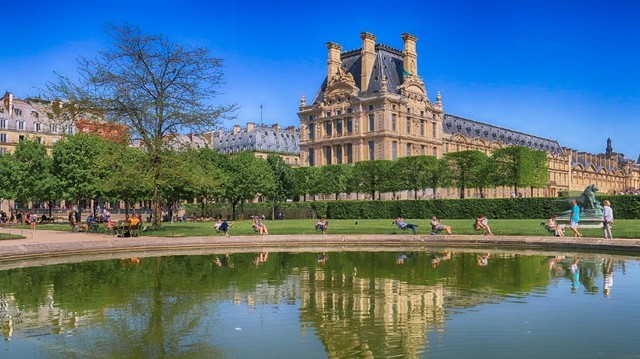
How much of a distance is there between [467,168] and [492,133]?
208ft

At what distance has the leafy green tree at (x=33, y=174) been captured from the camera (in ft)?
169

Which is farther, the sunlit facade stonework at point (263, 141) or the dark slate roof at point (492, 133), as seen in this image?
the sunlit facade stonework at point (263, 141)

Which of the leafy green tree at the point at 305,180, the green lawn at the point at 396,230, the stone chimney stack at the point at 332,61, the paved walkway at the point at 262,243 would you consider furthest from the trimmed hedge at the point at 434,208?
the stone chimney stack at the point at 332,61

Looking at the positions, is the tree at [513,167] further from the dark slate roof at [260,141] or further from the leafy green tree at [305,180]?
the dark slate roof at [260,141]

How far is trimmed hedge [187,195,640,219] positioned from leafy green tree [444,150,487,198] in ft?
45.7

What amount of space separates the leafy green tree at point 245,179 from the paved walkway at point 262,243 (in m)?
35.6

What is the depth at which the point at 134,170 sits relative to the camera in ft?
113

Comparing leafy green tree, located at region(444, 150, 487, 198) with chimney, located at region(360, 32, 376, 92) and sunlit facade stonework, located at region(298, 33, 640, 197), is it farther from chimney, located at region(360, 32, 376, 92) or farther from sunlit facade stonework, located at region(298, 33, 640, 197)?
chimney, located at region(360, 32, 376, 92)

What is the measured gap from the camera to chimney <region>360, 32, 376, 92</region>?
97.4 m

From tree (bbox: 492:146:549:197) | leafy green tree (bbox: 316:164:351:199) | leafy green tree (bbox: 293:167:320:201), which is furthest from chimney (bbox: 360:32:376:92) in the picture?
tree (bbox: 492:146:549:197)

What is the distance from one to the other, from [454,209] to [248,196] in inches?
917

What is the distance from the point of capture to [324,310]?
1177 centimetres

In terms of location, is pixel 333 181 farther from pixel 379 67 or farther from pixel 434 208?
pixel 379 67

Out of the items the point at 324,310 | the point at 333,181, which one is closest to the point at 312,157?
the point at 333,181
